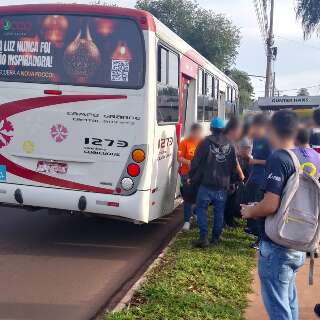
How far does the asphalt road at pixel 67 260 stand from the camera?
4832 millimetres

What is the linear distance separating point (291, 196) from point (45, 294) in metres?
2.98

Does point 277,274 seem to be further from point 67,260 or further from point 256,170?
point 256,170

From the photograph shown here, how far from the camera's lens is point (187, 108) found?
868 centimetres

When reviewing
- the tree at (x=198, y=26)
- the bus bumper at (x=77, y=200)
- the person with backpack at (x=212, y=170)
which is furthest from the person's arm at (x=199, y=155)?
the tree at (x=198, y=26)

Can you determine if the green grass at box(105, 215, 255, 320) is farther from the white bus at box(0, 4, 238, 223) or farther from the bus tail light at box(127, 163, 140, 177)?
the bus tail light at box(127, 163, 140, 177)

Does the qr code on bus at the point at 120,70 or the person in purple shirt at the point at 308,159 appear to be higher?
the qr code on bus at the point at 120,70

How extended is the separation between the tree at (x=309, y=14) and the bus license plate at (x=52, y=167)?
16411 mm

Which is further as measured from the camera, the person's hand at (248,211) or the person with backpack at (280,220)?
the person's hand at (248,211)

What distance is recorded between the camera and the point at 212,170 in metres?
6.64

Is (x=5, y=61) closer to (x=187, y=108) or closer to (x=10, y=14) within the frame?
(x=10, y=14)

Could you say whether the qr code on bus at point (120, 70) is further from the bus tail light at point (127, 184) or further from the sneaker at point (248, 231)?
the sneaker at point (248, 231)

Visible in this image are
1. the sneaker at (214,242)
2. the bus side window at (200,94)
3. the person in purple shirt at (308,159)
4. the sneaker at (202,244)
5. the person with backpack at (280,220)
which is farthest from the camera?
the bus side window at (200,94)

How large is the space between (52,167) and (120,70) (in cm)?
148

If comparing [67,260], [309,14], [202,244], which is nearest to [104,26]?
[67,260]
